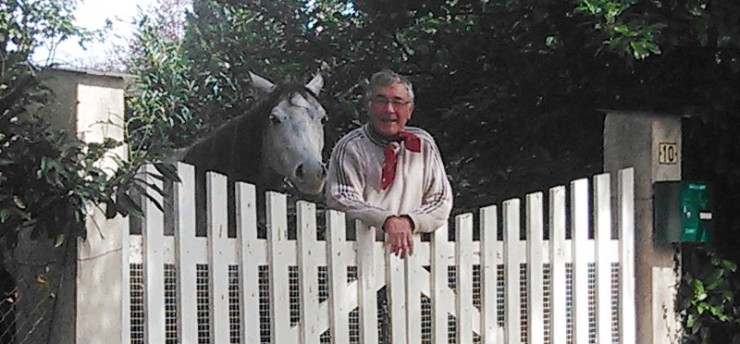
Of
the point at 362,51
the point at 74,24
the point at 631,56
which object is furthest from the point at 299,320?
the point at 74,24

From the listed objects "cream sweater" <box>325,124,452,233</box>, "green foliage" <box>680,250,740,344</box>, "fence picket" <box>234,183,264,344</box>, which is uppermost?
"cream sweater" <box>325,124,452,233</box>

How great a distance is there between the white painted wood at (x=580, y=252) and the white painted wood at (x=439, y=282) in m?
0.68

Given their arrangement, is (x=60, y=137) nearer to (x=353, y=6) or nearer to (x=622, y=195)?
(x=622, y=195)

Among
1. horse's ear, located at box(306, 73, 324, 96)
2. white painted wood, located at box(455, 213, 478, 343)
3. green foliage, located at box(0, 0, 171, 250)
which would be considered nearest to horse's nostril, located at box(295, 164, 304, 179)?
horse's ear, located at box(306, 73, 324, 96)

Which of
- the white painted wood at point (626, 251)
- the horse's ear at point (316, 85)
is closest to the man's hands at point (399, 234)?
the white painted wood at point (626, 251)

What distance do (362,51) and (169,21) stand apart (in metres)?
6.05

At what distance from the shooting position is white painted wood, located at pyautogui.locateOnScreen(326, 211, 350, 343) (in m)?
3.70

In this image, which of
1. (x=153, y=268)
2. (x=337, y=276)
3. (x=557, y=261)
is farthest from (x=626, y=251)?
(x=153, y=268)

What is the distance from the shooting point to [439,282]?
3.94 m

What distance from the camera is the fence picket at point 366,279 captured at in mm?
3773

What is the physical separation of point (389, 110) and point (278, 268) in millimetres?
836

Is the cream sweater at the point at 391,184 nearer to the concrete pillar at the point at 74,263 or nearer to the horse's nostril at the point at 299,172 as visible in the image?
the concrete pillar at the point at 74,263

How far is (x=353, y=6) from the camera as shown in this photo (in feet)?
22.1

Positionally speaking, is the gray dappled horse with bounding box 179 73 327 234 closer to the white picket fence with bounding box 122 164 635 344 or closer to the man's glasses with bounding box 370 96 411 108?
the man's glasses with bounding box 370 96 411 108
